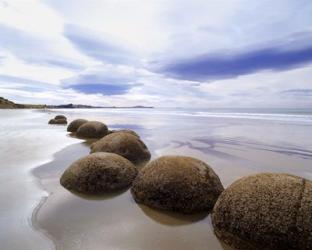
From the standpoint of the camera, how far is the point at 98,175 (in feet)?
19.1

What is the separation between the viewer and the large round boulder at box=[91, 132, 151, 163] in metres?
8.35

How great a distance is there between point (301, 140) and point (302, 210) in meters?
11.8

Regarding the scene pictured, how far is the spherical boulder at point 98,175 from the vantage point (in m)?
5.74

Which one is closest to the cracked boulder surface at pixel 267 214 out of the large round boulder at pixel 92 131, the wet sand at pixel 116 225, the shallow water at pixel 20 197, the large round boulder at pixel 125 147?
the wet sand at pixel 116 225

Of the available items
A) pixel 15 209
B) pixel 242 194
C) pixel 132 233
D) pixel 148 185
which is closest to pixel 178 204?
pixel 148 185

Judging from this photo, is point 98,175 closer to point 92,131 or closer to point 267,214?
point 267,214

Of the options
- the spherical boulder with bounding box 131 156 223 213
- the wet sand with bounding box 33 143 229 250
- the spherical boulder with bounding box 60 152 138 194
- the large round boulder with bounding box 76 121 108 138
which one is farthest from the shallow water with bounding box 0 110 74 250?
the large round boulder with bounding box 76 121 108 138

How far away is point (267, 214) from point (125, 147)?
542 cm

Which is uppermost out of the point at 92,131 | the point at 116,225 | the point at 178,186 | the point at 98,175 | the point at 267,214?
the point at 267,214

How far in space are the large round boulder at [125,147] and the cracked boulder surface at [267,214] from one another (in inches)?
183

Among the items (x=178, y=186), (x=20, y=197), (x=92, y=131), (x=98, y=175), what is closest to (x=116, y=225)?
(x=178, y=186)

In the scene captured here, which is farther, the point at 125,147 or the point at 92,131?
the point at 92,131

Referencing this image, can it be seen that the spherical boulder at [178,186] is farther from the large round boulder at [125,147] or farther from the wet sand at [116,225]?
the large round boulder at [125,147]

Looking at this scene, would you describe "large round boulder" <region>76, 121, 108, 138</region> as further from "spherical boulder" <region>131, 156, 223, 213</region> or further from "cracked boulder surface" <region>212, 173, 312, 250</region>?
"cracked boulder surface" <region>212, 173, 312, 250</region>
